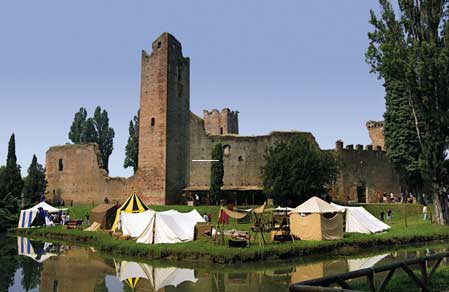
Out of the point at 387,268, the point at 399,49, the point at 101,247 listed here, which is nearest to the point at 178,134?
the point at 101,247

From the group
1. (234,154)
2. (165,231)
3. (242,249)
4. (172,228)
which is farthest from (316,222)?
(234,154)

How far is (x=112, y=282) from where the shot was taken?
461 inches

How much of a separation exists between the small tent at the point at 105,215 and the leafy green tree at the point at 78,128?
2698cm

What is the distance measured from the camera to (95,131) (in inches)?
2028

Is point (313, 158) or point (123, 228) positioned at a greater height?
point (313, 158)

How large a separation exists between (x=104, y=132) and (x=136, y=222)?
33.6 meters

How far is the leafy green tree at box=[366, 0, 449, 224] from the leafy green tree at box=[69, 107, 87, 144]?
126 feet

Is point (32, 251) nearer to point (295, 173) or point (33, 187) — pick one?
point (295, 173)

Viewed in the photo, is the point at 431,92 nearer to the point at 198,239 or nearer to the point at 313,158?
the point at 313,158

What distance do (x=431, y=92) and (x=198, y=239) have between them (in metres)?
14.1

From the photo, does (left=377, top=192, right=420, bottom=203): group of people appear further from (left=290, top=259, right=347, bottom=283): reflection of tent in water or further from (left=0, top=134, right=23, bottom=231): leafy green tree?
(left=0, top=134, right=23, bottom=231): leafy green tree

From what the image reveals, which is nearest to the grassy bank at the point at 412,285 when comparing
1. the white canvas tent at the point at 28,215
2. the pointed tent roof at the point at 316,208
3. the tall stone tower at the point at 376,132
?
the pointed tent roof at the point at 316,208

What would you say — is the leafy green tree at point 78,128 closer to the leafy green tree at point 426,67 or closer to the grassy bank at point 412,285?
the leafy green tree at point 426,67

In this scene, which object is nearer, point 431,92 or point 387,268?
point 387,268
